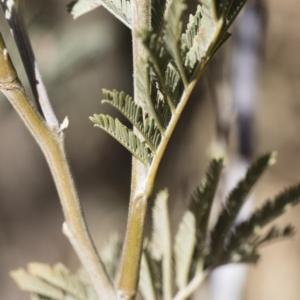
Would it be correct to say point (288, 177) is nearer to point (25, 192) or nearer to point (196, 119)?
point (196, 119)

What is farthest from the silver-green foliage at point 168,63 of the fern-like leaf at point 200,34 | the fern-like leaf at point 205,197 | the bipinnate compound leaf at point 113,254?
the bipinnate compound leaf at point 113,254

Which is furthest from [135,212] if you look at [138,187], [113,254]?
[113,254]

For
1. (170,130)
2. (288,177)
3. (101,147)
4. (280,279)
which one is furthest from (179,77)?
(280,279)

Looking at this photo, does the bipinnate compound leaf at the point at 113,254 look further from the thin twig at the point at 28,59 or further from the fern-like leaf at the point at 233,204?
the thin twig at the point at 28,59

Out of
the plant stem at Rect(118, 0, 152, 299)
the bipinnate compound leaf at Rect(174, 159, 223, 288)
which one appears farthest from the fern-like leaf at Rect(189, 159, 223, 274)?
the plant stem at Rect(118, 0, 152, 299)

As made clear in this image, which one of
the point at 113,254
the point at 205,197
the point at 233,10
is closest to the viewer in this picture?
the point at 233,10

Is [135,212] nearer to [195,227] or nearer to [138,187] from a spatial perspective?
[138,187]

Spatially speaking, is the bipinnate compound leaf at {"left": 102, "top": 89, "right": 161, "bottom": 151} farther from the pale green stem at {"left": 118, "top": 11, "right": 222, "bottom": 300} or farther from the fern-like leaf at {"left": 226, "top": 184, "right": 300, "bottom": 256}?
the fern-like leaf at {"left": 226, "top": 184, "right": 300, "bottom": 256}
